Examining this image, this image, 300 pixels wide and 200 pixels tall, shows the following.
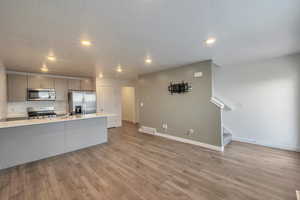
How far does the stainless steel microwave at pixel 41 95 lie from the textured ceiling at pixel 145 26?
6.31 feet

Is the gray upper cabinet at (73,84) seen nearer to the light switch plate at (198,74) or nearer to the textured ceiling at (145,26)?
the textured ceiling at (145,26)

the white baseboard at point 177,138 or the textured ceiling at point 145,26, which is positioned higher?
the textured ceiling at point 145,26

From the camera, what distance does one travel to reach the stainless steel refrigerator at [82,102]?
5.25 m

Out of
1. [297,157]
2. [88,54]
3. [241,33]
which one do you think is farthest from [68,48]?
[297,157]

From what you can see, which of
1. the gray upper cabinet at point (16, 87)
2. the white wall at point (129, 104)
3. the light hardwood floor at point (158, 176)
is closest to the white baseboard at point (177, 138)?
the light hardwood floor at point (158, 176)

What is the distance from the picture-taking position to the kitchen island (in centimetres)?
274

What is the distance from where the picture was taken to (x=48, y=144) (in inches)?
125

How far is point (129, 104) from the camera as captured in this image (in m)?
8.13

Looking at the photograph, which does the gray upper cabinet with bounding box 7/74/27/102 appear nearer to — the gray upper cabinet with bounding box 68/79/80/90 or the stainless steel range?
the stainless steel range

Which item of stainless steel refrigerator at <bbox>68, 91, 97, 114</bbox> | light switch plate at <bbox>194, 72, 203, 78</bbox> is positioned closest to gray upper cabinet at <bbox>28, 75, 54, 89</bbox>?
stainless steel refrigerator at <bbox>68, 91, 97, 114</bbox>

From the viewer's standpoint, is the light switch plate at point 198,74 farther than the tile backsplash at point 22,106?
No

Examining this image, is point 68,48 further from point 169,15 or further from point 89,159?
point 89,159

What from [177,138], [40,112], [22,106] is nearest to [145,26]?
[177,138]

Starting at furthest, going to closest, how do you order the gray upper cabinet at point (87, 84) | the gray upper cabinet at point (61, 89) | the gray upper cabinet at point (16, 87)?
the gray upper cabinet at point (87, 84)
the gray upper cabinet at point (61, 89)
the gray upper cabinet at point (16, 87)
